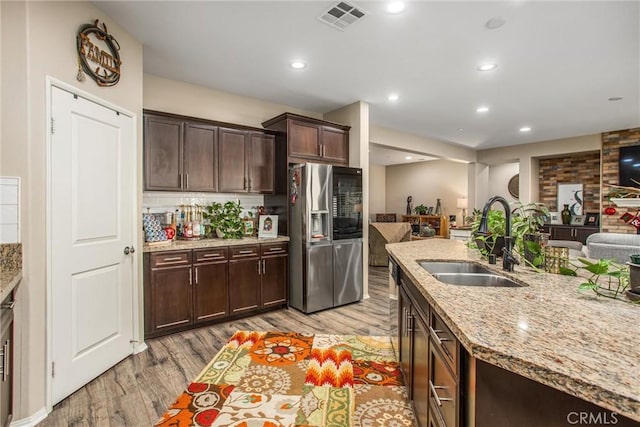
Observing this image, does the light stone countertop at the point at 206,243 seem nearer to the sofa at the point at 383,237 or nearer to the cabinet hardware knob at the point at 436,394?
the cabinet hardware knob at the point at 436,394

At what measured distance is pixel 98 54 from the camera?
7.51 feet

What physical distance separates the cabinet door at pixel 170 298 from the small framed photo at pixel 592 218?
7.90 m

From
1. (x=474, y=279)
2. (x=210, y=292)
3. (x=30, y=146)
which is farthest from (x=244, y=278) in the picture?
(x=474, y=279)

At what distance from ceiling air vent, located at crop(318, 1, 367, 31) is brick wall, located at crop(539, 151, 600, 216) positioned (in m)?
7.16

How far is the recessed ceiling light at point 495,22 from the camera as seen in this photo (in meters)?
2.40

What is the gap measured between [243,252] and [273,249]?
1.32ft

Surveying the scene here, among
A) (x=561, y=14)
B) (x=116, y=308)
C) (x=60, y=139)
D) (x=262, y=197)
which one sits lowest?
(x=116, y=308)

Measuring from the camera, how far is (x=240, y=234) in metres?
3.92

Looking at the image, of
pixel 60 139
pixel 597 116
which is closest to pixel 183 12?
pixel 60 139

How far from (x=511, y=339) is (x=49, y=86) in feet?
9.04

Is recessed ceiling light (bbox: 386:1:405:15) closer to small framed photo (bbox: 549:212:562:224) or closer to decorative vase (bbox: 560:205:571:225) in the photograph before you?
decorative vase (bbox: 560:205:571:225)

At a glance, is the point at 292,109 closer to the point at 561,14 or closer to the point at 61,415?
the point at 561,14

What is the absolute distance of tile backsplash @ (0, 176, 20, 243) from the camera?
177 centimetres

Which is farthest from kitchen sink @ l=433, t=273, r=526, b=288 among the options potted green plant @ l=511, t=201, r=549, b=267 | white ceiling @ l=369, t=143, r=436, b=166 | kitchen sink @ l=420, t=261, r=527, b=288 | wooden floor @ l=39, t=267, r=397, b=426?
white ceiling @ l=369, t=143, r=436, b=166
